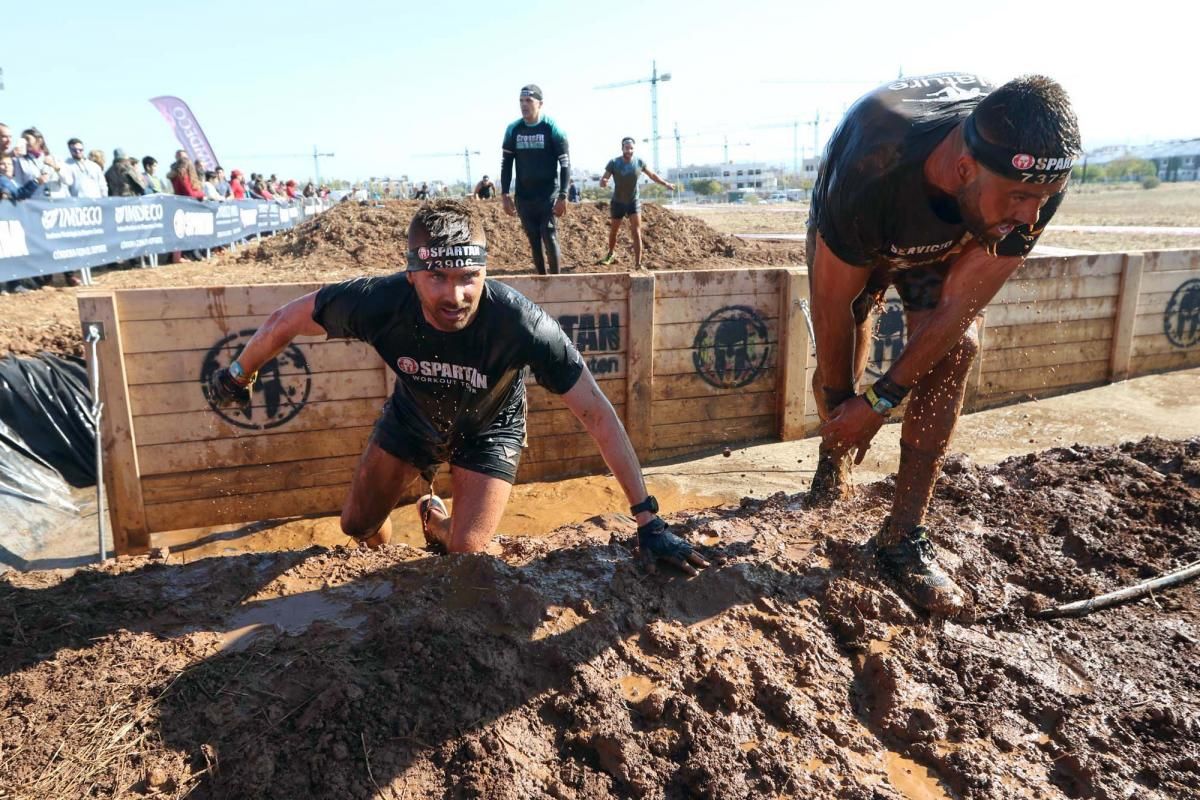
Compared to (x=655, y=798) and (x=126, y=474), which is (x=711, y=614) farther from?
(x=126, y=474)

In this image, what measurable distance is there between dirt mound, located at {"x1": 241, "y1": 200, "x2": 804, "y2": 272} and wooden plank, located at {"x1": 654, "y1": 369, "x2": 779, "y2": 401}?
22.5 ft

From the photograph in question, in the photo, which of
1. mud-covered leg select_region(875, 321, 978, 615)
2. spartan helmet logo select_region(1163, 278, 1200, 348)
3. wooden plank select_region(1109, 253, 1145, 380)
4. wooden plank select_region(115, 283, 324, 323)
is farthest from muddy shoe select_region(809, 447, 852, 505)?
spartan helmet logo select_region(1163, 278, 1200, 348)

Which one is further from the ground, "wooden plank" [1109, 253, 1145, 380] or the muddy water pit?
"wooden plank" [1109, 253, 1145, 380]

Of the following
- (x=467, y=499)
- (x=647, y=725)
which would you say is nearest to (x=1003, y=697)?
(x=647, y=725)

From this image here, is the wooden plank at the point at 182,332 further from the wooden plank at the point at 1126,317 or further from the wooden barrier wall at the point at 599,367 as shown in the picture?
the wooden plank at the point at 1126,317

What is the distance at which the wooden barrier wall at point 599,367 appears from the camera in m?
4.82

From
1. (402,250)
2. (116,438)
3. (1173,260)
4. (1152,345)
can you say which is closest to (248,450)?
(116,438)

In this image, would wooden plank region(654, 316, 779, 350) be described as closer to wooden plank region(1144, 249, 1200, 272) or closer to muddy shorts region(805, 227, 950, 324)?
muddy shorts region(805, 227, 950, 324)

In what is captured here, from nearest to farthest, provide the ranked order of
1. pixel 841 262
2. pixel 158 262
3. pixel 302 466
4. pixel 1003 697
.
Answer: pixel 1003 697
pixel 841 262
pixel 302 466
pixel 158 262

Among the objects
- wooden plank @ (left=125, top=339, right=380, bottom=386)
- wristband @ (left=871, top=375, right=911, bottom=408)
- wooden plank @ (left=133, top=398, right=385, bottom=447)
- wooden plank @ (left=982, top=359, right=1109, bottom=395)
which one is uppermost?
wristband @ (left=871, top=375, right=911, bottom=408)

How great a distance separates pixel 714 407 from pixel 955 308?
135 inches

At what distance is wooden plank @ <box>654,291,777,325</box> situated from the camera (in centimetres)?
580

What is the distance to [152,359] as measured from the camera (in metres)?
4.77

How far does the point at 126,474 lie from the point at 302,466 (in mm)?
1010
